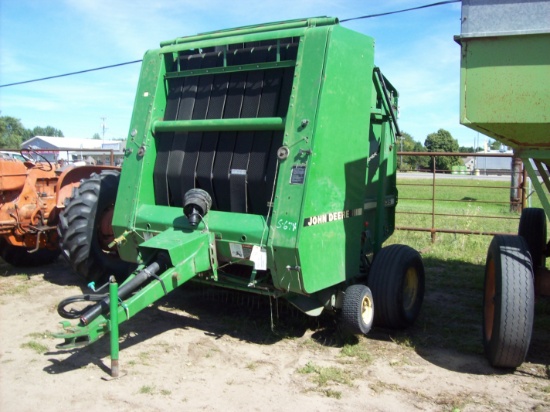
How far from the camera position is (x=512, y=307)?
4.25 metres

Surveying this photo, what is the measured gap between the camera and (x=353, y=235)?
5.24 m

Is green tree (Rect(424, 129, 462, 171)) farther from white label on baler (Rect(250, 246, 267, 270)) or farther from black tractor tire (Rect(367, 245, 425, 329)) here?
white label on baler (Rect(250, 246, 267, 270))

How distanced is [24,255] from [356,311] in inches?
211

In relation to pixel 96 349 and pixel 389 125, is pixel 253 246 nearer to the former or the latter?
pixel 96 349

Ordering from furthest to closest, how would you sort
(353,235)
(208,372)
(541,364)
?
1. (353,235)
2. (541,364)
3. (208,372)

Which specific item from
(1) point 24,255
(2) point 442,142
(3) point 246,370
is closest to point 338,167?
(3) point 246,370

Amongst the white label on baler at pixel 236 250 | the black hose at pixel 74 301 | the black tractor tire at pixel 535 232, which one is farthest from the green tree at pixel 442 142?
the black hose at pixel 74 301

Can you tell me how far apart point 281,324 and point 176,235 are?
1.48 metres

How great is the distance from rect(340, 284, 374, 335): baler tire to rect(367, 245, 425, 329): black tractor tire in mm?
313

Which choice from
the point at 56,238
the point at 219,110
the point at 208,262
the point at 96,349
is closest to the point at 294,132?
the point at 219,110

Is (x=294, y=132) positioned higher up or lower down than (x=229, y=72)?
lower down

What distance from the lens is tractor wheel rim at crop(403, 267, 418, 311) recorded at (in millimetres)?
5676

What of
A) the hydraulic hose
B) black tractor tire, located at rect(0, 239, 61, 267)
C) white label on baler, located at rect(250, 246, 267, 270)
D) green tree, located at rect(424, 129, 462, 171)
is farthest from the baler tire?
green tree, located at rect(424, 129, 462, 171)

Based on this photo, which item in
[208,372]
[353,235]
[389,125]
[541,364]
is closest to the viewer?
[208,372]
